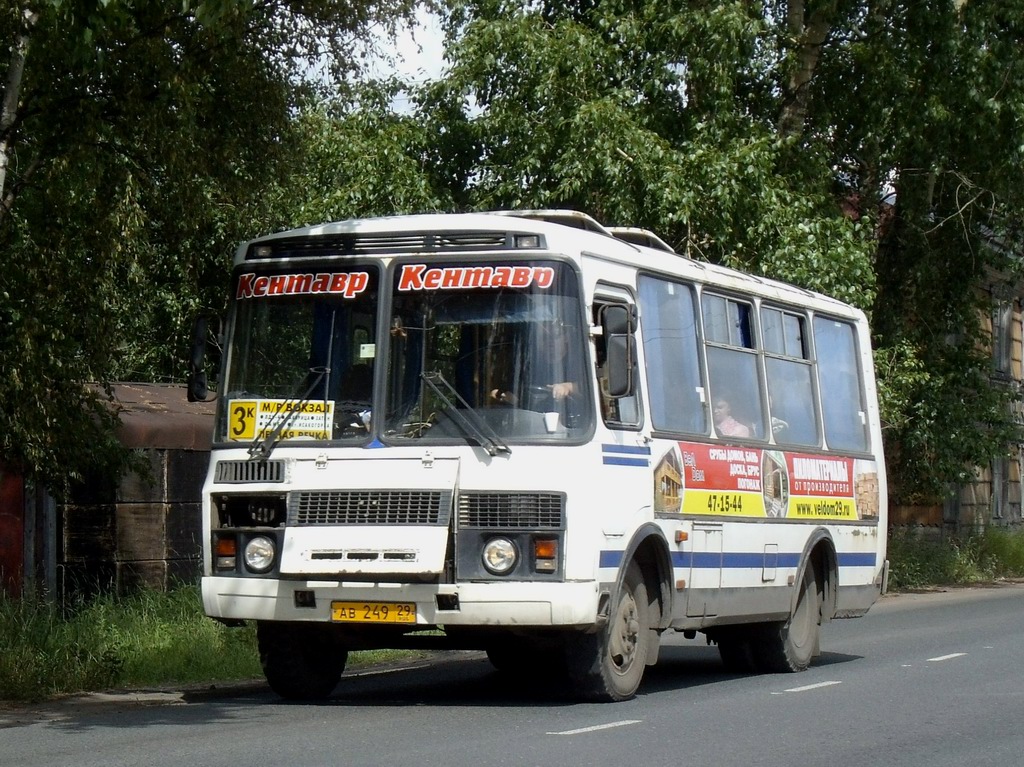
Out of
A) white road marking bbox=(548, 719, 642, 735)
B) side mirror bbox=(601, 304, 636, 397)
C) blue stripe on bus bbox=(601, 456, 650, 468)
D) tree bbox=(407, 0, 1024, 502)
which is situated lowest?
white road marking bbox=(548, 719, 642, 735)

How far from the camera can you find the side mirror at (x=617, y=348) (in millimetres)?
10516

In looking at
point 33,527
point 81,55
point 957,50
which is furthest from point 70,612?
point 957,50

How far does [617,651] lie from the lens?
36.3 ft

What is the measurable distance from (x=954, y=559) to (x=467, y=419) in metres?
21.2

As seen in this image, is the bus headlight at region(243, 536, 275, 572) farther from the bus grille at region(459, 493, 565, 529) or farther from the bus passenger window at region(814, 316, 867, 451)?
the bus passenger window at region(814, 316, 867, 451)

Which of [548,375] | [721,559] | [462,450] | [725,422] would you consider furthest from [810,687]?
[462,450]

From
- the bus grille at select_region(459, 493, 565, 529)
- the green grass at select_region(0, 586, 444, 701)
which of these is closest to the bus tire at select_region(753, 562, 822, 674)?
the green grass at select_region(0, 586, 444, 701)

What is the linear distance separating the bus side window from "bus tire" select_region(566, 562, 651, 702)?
3.23 feet

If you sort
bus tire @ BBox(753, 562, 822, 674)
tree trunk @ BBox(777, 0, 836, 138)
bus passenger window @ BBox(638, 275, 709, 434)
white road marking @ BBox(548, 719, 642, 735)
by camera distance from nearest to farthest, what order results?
white road marking @ BBox(548, 719, 642, 735)
bus passenger window @ BBox(638, 275, 709, 434)
bus tire @ BBox(753, 562, 822, 674)
tree trunk @ BBox(777, 0, 836, 138)

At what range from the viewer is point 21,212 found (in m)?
13.4

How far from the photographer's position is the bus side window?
10625 millimetres

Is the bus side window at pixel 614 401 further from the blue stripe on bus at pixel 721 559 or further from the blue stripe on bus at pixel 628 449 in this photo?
the blue stripe on bus at pixel 721 559

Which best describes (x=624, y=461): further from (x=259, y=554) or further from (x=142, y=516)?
(x=142, y=516)

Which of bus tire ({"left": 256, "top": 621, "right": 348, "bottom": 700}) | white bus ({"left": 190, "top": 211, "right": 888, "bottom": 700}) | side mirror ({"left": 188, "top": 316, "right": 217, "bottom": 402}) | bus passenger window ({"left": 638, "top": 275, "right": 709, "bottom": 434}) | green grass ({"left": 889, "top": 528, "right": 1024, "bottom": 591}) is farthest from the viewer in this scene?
green grass ({"left": 889, "top": 528, "right": 1024, "bottom": 591})
